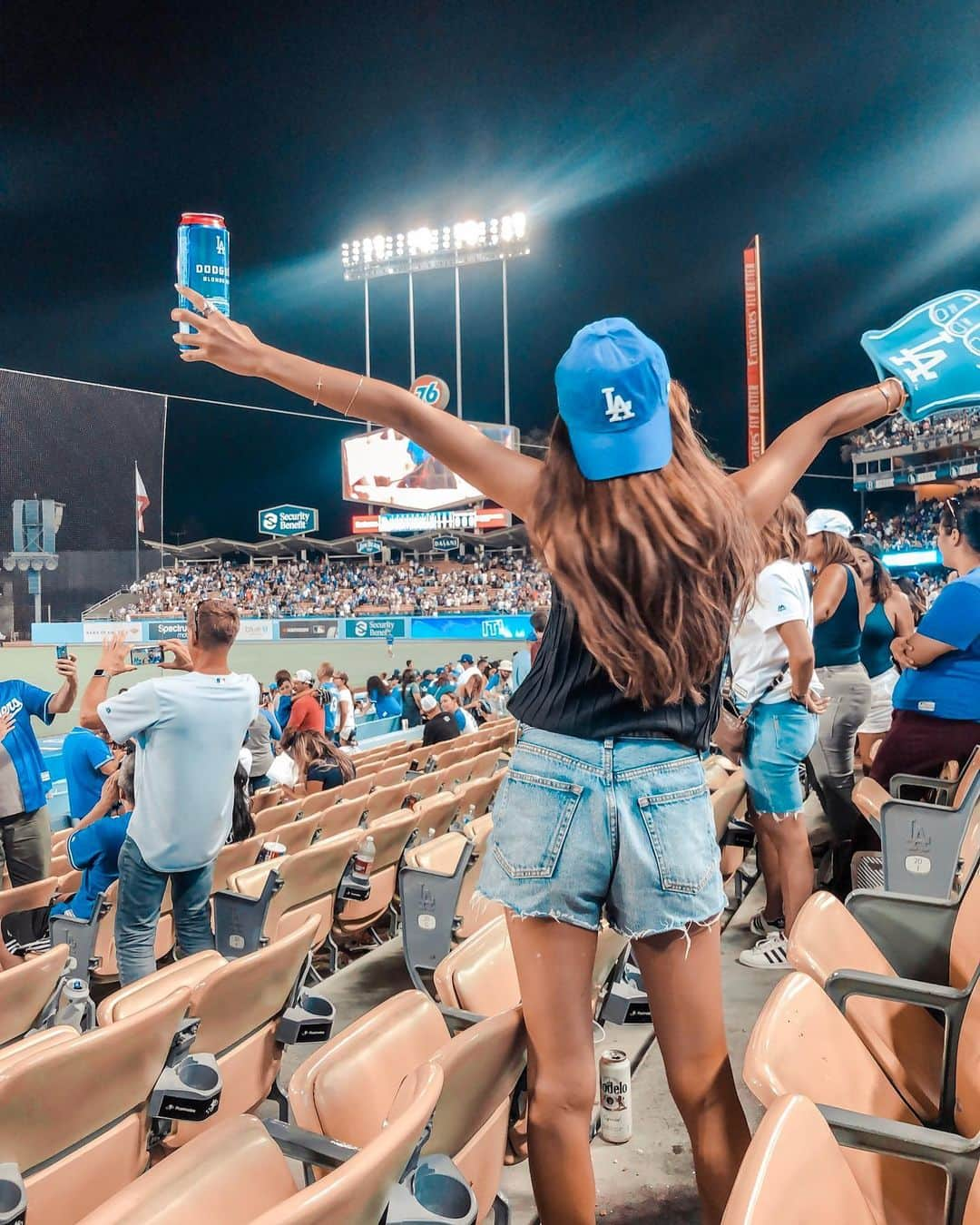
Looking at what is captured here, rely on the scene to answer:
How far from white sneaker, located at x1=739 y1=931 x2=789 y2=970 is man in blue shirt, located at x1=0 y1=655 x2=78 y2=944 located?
3077 mm

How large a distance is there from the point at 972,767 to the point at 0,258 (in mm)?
28998

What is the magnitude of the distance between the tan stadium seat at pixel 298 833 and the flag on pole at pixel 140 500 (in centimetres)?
1232

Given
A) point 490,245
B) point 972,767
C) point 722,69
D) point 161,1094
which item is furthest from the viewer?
point 490,245

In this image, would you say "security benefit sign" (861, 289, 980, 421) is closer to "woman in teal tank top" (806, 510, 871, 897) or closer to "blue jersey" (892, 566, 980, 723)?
"blue jersey" (892, 566, 980, 723)

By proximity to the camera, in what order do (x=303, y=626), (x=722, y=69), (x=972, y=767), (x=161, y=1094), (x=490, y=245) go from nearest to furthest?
(x=161, y=1094), (x=972, y=767), (x=722, y=69), (x=303, y=626), (x=490, y=245)

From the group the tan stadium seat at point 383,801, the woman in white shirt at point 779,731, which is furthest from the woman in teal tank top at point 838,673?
the tan stadium seat at point 383,801

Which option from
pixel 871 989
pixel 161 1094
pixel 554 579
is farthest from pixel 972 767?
pixel 161 1094

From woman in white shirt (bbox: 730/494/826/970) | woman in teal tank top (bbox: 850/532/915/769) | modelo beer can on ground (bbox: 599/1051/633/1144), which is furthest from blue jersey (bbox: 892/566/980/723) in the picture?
modelo beer can on ground (bbox: 599/1051/633/1144)

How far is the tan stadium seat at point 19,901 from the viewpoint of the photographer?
10.2 ft

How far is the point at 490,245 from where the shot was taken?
28.5 m

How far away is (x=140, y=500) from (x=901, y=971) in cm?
1552

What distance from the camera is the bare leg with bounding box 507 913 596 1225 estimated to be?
1.22m

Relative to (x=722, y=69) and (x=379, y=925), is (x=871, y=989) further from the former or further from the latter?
(x=722, y=69)

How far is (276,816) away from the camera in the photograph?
15.5 feet
